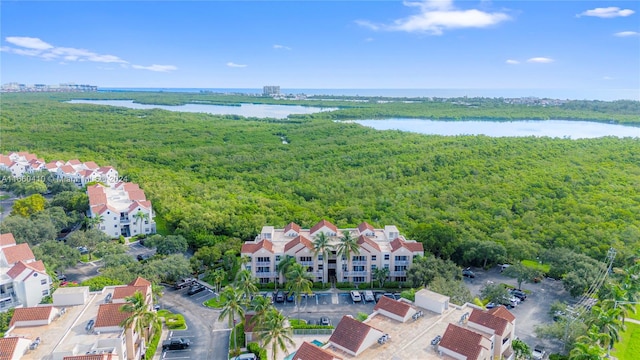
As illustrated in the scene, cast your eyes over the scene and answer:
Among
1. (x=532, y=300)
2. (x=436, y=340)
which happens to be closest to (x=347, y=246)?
(x=436, y=340)

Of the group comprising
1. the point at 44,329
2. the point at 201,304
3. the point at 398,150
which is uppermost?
the point at 398,150

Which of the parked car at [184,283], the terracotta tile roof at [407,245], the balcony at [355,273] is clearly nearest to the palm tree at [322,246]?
the balcony at [355,273]

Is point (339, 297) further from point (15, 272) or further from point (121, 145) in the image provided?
point (121, 145)

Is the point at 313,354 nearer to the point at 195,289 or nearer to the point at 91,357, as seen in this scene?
the point at 91,357

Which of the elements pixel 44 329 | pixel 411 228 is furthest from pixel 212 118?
pixel 44 329

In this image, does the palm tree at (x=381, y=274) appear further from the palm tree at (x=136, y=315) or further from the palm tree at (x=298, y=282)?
the palm tree at (x=136, y=315)

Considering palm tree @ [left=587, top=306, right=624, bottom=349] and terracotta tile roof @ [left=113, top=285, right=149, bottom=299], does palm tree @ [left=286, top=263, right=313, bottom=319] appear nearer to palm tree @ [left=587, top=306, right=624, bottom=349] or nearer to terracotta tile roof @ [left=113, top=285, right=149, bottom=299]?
terracotta tile roof @ [left=113, top=285, right=149, bottom=299]

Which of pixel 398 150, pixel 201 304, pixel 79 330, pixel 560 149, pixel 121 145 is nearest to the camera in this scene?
pixel 79 330
